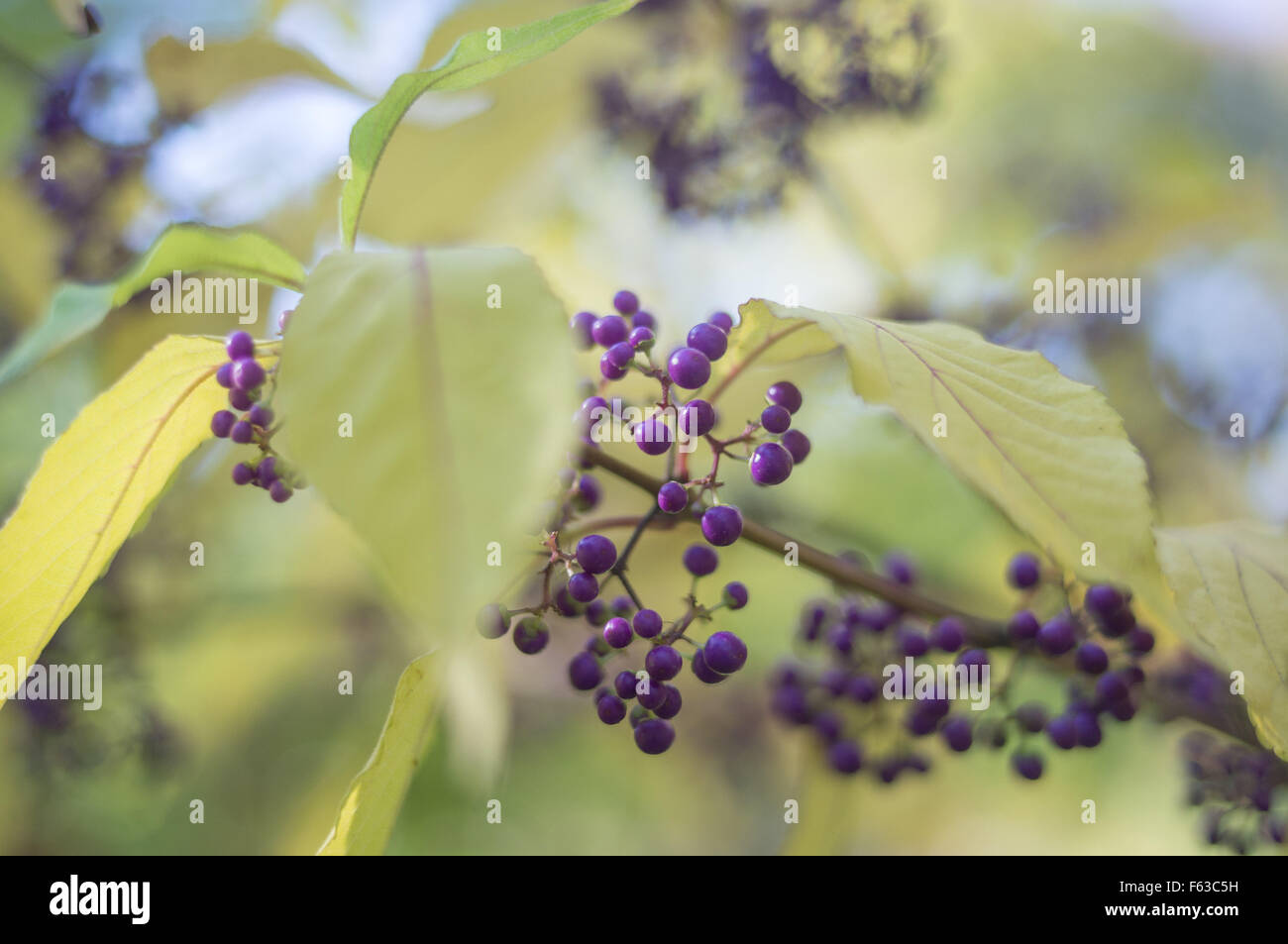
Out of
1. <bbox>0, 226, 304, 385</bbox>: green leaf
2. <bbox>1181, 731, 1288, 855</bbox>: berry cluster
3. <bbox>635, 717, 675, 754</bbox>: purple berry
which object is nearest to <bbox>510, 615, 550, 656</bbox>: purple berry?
<bbox>635, 717, 675, 754</bbox>: purple berry

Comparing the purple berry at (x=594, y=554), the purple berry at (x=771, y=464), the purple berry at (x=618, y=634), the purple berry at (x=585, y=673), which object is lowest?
the purple berry at (x=585, y=673)

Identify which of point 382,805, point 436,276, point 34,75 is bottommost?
point 382,805

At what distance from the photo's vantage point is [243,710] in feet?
6.90

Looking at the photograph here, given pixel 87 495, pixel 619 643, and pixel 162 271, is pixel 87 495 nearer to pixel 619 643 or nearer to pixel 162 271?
pixel 162 271

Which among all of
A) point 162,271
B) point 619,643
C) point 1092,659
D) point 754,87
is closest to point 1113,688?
point 1092,659

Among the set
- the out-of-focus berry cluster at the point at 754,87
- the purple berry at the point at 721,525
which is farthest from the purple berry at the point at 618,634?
the out-of-focus berry cluster at the point at 754,87

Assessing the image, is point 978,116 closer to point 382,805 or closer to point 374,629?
point 374,629

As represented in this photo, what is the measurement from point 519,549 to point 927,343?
348mm

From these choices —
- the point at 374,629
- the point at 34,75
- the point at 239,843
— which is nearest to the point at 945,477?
the point at 374,629

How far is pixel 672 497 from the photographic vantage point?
0.68m

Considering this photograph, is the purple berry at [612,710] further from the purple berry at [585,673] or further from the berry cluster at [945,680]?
the berry cluster at [945,680]

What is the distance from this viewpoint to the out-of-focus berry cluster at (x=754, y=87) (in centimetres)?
144

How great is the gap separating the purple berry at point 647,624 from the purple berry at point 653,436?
137mm
